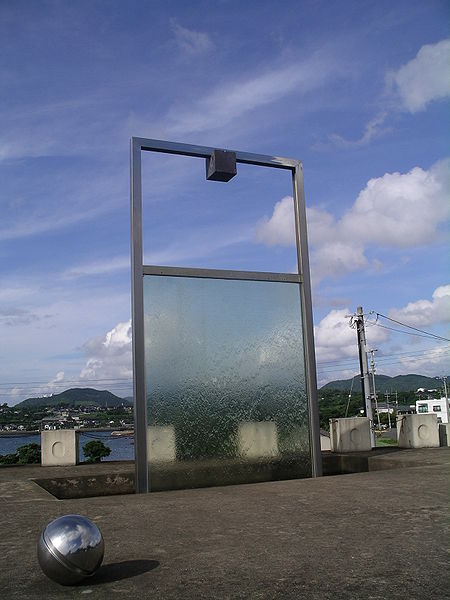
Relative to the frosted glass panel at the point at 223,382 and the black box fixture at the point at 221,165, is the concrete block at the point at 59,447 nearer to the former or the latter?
the frosted glass panel at the point at 223,382

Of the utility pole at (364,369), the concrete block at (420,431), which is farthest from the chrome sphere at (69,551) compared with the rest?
the utility pole at (364,369)

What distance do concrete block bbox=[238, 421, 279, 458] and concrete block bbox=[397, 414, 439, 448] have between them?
5.75 metres

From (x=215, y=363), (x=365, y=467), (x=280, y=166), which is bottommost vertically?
(x=365, y=467)

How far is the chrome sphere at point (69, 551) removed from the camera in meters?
3.66

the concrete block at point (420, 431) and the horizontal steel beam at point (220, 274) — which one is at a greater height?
the horizontal steel beam at point (220, 274)

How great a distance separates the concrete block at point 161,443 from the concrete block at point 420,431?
7.60m

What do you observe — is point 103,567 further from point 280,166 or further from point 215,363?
point 280,166

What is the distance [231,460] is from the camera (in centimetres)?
964

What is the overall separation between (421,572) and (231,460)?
597 centimetres

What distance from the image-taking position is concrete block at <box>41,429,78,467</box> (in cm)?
1298

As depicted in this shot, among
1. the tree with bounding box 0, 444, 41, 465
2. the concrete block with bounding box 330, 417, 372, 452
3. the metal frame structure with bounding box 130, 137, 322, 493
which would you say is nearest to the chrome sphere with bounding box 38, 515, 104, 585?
the metal frame structure with bounding box 130, 137, 322, 493

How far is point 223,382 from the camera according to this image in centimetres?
980

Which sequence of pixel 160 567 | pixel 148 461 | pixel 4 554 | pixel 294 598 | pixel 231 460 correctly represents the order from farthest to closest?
pixel 231 460 < pixel 148 461 < pixel 4 554 < pixel 160 567 < pixel 294 598

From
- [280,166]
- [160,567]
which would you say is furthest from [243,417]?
[160,567]
